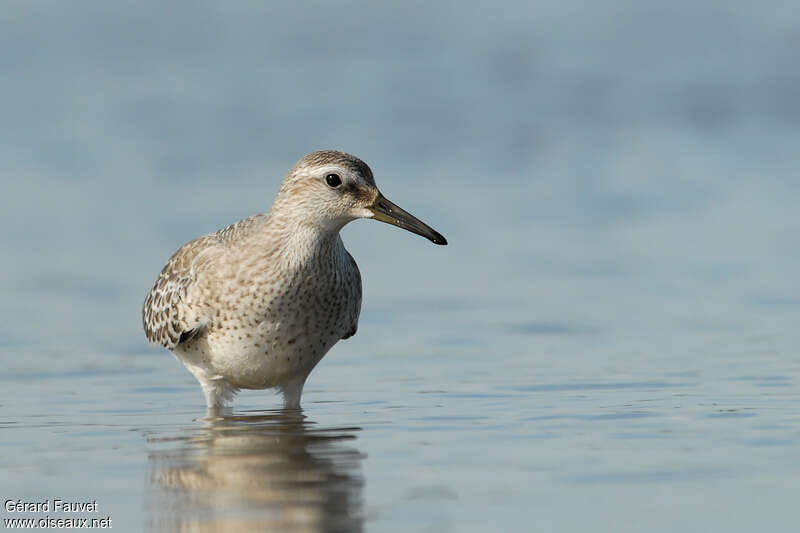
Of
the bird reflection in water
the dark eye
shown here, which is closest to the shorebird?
the dark eye

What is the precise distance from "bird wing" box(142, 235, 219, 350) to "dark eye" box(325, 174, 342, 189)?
1120 millimetres

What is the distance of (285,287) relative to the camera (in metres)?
9.66

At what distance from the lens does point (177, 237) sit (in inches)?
647

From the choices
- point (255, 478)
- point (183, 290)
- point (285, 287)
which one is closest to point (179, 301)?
point (183, 290)

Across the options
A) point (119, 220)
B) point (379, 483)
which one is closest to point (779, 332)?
point (379, 483)

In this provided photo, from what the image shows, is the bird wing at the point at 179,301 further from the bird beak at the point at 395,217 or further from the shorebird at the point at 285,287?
the bird beak at the point at 395,217

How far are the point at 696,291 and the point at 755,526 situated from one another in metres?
7.93

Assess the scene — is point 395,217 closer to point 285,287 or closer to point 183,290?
point 285,287

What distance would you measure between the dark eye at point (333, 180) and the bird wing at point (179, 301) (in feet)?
3.68

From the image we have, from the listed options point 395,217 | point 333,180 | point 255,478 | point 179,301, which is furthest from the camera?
point 179,301

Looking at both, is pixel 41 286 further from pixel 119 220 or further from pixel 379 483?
pixel 379 483

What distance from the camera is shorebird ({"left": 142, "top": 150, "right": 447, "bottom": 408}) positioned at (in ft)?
31.6

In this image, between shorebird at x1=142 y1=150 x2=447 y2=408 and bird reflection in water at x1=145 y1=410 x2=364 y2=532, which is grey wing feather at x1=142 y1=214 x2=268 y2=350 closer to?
shorebird at x1=142 y1=150 x2=447 y2=408

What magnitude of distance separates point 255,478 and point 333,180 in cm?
273
